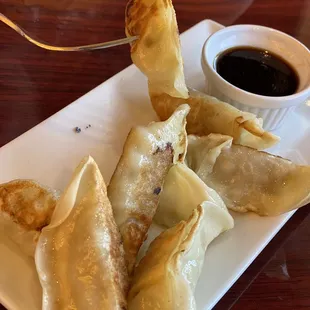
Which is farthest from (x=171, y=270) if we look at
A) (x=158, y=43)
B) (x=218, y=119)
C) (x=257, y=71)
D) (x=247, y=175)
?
(x=257, y=71)

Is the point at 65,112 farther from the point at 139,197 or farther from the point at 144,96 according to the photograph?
the point at 139,197

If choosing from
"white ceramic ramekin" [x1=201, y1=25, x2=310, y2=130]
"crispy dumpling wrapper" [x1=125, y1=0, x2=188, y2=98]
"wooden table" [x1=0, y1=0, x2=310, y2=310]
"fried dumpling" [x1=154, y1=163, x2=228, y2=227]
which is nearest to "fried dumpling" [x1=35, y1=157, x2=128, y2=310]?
"fried dumpling" [x1=154, y1=163, x2=228, y2=227]

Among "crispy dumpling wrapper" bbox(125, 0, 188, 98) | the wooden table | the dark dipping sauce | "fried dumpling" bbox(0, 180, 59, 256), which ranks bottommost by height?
the wooden table

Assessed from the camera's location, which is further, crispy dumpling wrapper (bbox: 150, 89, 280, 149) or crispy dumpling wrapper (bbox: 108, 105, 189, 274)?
crispy dumpling wrapper (bbox: 150, 89, 280, 149)

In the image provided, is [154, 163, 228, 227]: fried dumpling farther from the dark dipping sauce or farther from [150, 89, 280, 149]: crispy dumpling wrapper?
the dark dipping sauce

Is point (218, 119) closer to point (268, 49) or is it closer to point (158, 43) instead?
point (158, 43)

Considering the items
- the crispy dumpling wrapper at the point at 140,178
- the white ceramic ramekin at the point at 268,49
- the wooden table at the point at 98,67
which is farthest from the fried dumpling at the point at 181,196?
the white ceramic ramekin at the point at 268,49
